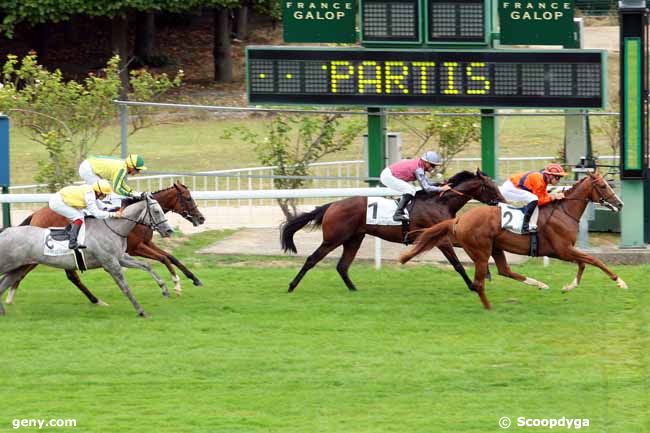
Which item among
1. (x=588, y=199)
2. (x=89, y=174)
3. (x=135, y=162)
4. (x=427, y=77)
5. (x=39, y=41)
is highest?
(x=39, y=41)

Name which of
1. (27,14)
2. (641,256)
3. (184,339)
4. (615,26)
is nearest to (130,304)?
(184,339)

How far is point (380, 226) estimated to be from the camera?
1404cm

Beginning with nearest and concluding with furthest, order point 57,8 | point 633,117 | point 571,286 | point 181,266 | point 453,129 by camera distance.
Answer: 1. point 571,286
2. point 181,266
3. point 633,117
4. point 453,129
5. point 57,8

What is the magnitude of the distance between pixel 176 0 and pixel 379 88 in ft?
46.9

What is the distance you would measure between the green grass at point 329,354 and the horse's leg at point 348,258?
0.13 meters

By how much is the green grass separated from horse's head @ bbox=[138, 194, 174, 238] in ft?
2.35

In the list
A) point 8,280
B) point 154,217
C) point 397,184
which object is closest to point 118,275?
point 154,217

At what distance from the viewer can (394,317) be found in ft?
42.4

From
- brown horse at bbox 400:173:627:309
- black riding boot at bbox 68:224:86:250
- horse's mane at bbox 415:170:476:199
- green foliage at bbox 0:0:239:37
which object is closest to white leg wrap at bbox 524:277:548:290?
brown horse at bbox 400:173:627:309

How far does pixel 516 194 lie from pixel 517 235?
479mm

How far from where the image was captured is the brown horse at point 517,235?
13172mm

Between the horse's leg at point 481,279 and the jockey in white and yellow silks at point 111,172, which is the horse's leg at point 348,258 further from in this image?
the jockey in white and yellow silks at point 111,172

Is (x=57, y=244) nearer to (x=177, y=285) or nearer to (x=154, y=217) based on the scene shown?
(x=154, y=217)

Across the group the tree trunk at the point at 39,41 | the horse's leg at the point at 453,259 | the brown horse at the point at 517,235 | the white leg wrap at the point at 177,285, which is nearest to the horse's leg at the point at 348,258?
the horse's leg at the point at 453,259
